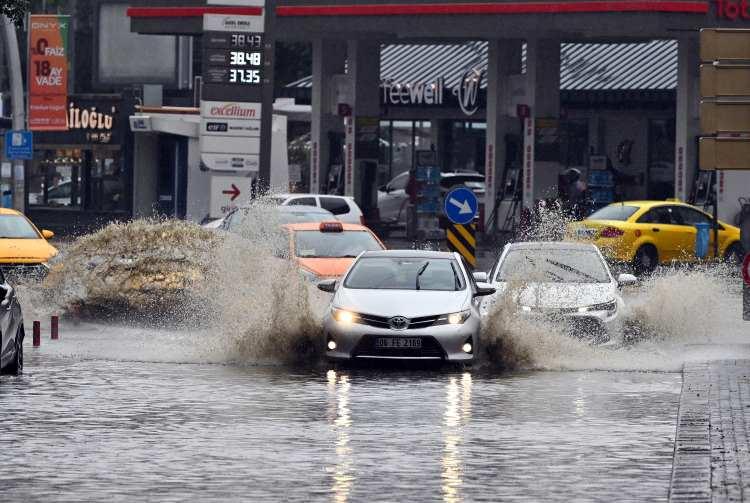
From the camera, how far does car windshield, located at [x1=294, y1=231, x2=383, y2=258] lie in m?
26.7

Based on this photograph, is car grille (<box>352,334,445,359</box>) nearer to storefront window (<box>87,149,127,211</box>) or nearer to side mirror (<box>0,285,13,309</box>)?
side mirror (<box>0,285,13,309</box>)

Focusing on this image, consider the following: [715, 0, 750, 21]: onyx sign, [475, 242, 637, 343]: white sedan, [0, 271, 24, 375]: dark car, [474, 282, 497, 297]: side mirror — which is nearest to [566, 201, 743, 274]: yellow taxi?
[715, 0, 750, 21]: onyx sign

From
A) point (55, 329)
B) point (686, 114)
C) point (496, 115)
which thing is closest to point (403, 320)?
point (55, 329)

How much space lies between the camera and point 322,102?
179 feet

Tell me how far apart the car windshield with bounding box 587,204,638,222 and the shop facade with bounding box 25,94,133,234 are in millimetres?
26593

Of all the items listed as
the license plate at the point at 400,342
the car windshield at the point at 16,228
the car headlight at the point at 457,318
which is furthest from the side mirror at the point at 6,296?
the car windshield at the point at 16,228

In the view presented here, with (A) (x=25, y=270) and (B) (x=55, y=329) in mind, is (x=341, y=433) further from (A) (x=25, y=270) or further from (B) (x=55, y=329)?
(A) (x=25, y=270)

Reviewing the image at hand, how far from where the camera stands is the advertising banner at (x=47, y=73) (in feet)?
175

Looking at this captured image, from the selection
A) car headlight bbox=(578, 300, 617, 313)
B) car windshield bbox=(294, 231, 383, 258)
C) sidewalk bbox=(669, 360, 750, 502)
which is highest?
car windshield bbox=(294, 231, 383, 258)

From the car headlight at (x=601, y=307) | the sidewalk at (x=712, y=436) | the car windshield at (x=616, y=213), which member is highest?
the car windshield at (x=616, y=213)

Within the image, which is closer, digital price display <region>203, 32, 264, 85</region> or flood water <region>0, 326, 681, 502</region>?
flood water <region>0, 326, 681, 502</region>

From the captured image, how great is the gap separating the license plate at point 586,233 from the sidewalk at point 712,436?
17.7 meters

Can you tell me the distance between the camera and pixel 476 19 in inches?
1847

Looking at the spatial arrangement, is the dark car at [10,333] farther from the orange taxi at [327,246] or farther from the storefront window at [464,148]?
the storefront window at [464,148]
